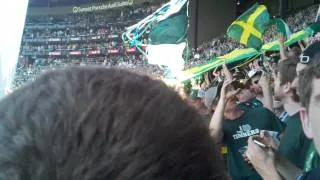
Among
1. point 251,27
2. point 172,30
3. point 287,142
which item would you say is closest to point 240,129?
point 287,142

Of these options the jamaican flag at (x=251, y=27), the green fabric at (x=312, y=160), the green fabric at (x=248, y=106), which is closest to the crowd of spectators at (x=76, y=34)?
the jamaican flag at (x=251, y=27)

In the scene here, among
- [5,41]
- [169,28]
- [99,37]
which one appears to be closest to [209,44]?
[99,37]

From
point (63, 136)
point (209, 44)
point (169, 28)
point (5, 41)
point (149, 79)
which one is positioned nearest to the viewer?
point (63, 136)

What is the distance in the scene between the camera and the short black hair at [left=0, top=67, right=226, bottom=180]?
0.47 meters

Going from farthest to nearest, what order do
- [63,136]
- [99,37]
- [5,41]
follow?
1. [99,37]
2. [5,41]
3. [63,136]

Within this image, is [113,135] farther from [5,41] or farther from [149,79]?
[5,41]

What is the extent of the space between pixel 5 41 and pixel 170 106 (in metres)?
1.31

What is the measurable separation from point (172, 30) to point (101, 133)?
402 cm

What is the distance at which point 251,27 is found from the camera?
21.9ft

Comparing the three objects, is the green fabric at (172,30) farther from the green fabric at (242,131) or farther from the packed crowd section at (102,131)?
the packed crowd section at (102,131)

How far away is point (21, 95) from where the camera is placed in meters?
0.55

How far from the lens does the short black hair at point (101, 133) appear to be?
0.47 meters

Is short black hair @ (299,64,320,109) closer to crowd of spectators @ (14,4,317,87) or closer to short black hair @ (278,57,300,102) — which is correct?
short black hair @ (278,57,300,102)

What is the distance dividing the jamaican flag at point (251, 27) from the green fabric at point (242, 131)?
3.43m
